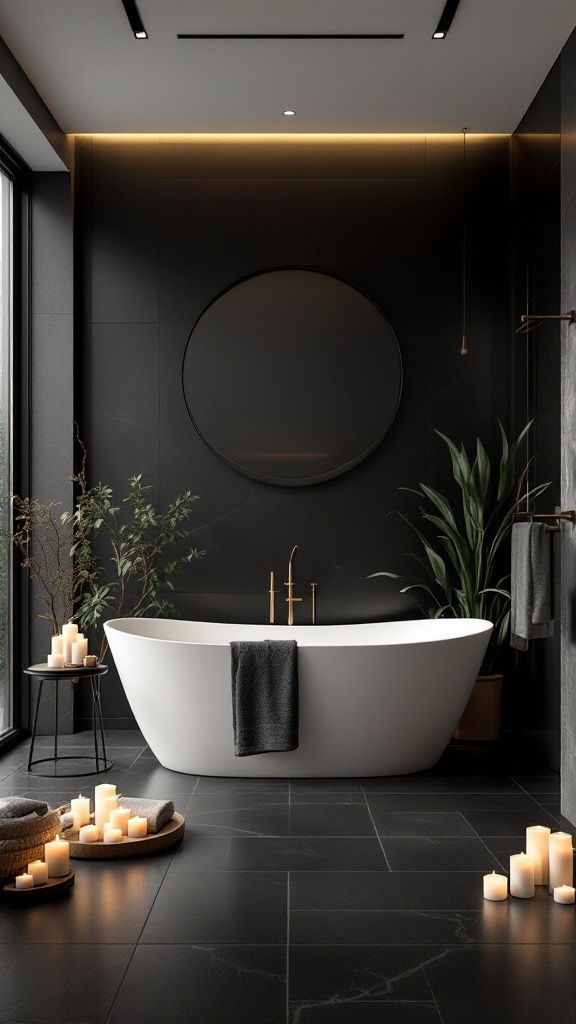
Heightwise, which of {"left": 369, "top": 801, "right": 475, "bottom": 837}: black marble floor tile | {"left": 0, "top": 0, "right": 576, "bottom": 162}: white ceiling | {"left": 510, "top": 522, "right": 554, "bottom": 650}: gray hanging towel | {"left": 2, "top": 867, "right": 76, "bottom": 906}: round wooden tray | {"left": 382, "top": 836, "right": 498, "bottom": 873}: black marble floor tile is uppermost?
{"left": 0, "top": 0, "right": 576, "bottom": 162}: white ceiling

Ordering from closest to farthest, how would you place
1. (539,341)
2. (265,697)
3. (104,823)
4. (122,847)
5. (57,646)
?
(122,847) < (104,823) < (265,697) < (57,646) < (539,341)

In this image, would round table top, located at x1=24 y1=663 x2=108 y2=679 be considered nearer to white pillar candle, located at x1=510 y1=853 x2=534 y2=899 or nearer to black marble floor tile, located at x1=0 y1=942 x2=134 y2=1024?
black marble floor tile, located at x1=0 y1=942 x2=134 y2=1024

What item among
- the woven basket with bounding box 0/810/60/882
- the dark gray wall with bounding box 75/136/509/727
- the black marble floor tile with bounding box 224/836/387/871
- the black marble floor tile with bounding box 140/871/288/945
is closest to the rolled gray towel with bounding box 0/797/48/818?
the woven basket with bounding box 0/810/60/882

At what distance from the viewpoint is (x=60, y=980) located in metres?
2.28

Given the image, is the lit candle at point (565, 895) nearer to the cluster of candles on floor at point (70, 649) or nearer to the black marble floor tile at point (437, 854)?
Answer: the black marble floor tile at point (437, 854)

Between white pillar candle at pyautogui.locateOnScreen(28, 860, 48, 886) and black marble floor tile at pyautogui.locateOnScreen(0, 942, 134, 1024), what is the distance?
36cm

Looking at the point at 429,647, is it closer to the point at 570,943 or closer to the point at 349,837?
the point at 349,837

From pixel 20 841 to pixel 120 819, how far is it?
1.33 ft

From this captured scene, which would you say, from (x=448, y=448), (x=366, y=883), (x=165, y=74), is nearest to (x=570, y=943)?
(x=366, y=883)

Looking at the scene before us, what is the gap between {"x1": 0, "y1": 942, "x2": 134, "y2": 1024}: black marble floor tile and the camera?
2127 mm

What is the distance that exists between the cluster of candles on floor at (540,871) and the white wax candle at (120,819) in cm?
122

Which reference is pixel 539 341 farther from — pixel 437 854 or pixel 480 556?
pixel 437 854

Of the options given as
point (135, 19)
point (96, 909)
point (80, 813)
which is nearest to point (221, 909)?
point (96, 909)

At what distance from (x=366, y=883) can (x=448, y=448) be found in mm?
2815
